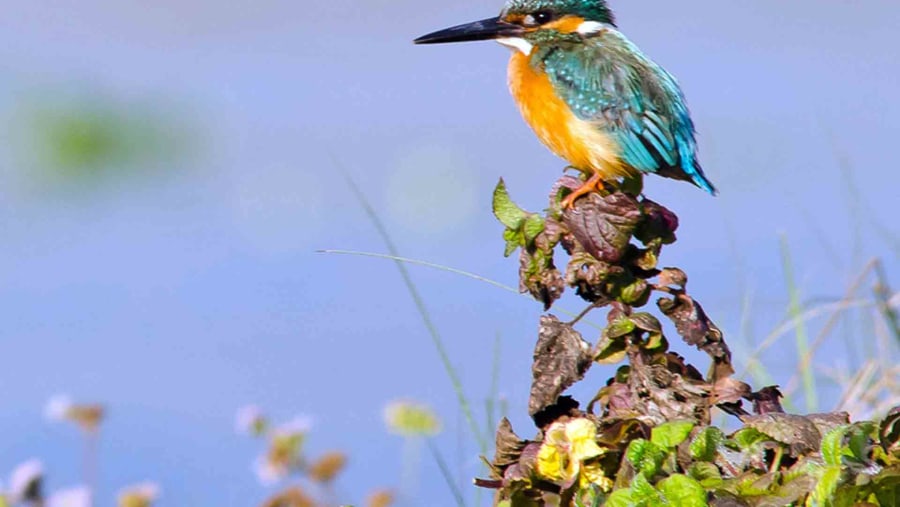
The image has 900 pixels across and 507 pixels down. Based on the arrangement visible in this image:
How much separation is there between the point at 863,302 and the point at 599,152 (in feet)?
2.24

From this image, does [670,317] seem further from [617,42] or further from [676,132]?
[617,42]

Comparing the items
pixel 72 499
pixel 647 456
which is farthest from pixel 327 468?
pixel 647 456

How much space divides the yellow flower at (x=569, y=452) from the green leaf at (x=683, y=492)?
16 centimetres

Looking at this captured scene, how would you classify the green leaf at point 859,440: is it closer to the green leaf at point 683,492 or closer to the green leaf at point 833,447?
the green leaf at point 833,447

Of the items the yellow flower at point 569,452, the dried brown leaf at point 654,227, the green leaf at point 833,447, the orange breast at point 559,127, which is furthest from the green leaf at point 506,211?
the orange breast at point 559,127

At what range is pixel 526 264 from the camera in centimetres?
170

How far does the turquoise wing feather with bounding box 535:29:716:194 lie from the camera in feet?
8.57

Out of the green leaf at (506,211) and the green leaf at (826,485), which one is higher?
the green leaf at (506,211)

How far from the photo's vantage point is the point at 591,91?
8.96 feet

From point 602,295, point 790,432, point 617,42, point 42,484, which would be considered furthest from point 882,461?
point 42,484

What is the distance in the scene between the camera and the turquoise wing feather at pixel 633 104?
8.57 feet

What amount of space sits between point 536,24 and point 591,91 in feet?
0.99

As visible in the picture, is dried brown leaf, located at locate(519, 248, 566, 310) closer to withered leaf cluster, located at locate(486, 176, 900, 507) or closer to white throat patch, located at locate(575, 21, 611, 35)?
withered leaf cluster, located at locate(486, 176, 900, 507)

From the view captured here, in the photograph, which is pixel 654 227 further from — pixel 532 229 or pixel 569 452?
pixel 569 452
